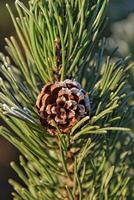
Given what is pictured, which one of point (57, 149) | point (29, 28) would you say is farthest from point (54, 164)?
point (29, 28)

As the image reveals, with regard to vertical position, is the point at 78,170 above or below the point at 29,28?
below

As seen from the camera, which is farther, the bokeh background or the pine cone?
the bokeh background

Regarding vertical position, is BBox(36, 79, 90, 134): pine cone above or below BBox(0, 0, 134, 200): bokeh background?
below

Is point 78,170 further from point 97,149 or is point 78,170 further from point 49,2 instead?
point 49,2

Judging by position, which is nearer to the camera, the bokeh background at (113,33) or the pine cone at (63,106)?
the pine cone at (63,106)

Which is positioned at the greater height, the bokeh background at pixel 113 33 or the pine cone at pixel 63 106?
the bokeh background at pixel 113 33
